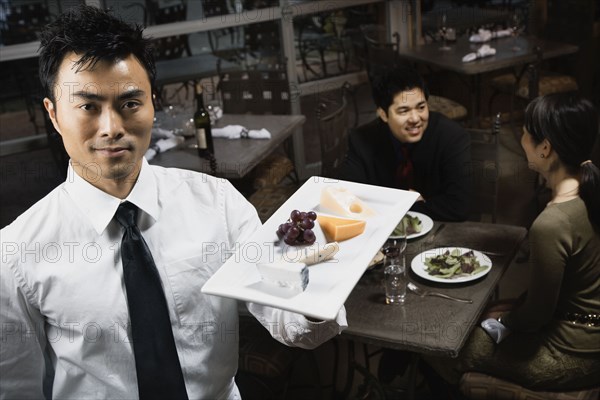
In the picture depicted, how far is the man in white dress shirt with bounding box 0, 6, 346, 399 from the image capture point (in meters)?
1.40

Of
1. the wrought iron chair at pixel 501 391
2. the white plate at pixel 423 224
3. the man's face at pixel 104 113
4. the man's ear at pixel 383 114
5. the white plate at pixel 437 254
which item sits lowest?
the wrought iron chair at pixel 501 391

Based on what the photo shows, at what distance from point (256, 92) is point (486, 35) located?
6.32 ft

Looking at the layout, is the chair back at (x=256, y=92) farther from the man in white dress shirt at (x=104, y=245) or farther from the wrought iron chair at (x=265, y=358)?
the man in white dress shirt at (x=104, y=245)

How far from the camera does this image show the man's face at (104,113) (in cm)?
139

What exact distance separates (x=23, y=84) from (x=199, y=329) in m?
3.53

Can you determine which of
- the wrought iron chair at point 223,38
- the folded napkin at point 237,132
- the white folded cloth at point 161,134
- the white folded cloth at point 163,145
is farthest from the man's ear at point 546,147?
the wrought iron chair at point 223,38

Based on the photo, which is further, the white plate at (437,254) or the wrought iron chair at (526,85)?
the wrought iron chair at (526,85)

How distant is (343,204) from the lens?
1622 millimetres

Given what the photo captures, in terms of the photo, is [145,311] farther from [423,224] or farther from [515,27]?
[515,27]

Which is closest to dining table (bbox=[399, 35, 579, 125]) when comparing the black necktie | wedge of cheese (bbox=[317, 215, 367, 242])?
wedge of cheese (bbox=[317, 215, 367, 242])

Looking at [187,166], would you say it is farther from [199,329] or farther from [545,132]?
[199,329]

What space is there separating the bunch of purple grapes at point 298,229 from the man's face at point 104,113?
0.36m

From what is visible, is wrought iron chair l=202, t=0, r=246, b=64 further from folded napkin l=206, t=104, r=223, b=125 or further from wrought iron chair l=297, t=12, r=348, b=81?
Result: folded napkin l=206, t=104, r=223, b=125

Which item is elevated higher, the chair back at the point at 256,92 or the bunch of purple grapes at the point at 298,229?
the bunch of purple grapes at the point at 298,229
